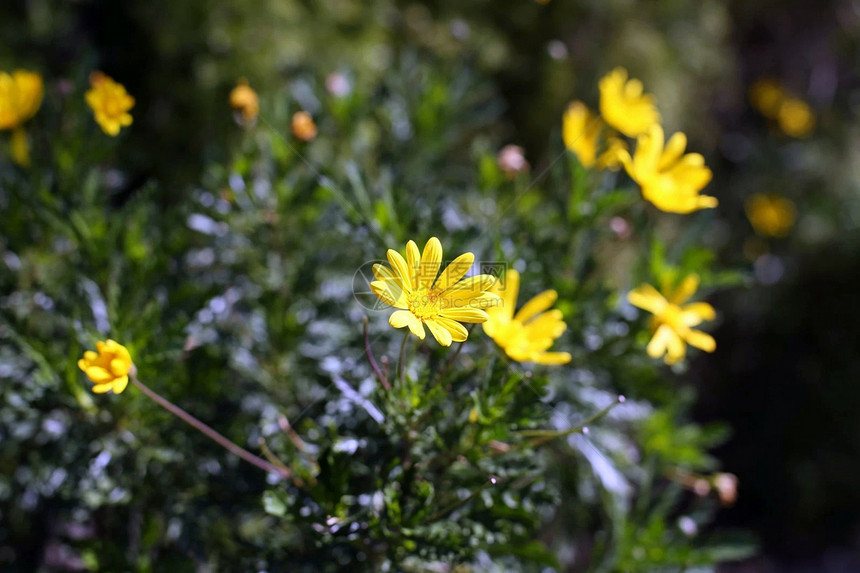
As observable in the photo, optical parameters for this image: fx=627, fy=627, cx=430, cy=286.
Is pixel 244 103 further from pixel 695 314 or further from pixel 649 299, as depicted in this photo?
pixel 695 314

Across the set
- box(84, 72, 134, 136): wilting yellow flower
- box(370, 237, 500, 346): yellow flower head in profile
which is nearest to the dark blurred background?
box(84, 72, 134, 136): wilting yellow flower

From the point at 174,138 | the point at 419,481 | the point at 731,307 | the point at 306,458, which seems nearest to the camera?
the point at 419,481

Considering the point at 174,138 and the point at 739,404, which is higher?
the point at 174,138

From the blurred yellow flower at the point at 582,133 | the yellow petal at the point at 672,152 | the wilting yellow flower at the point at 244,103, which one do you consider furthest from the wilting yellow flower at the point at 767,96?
the wilting yellow flower at the point at 244,103

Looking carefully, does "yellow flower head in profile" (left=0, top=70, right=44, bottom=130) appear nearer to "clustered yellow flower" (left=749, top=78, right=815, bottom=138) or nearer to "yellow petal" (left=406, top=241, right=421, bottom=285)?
"yellow petal" (left=406, top=241, right=421, bottom=285)

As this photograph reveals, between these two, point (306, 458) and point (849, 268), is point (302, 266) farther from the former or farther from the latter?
point (849, 268)

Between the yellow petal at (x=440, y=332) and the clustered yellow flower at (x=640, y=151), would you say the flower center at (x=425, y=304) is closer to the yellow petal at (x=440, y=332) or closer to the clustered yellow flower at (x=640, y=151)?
the yellow petal at (x=440, y=332)

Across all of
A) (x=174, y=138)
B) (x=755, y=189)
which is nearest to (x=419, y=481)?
(x=174, y=138)
